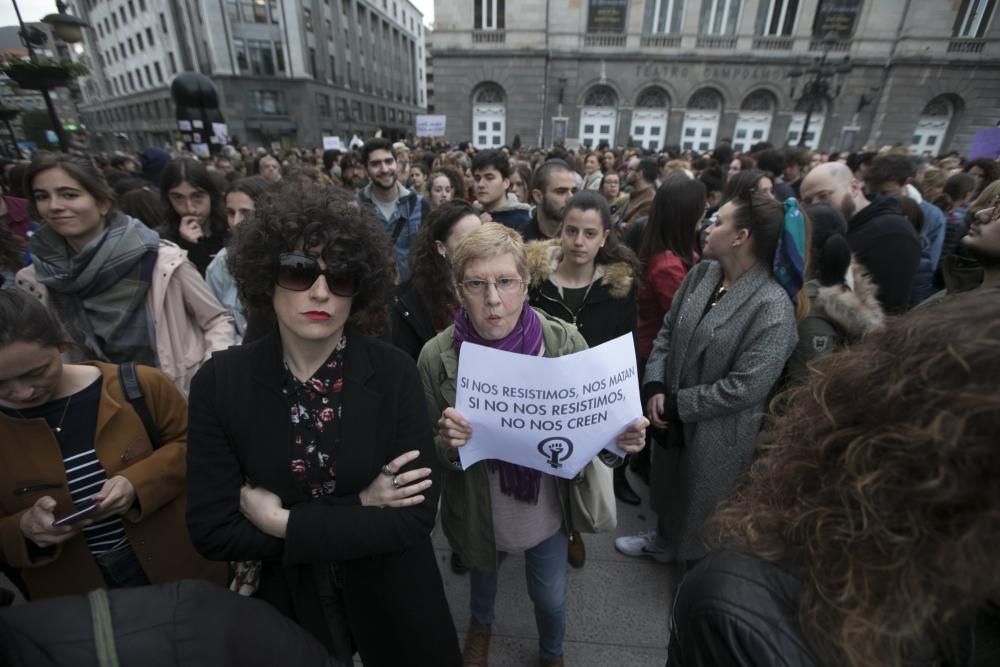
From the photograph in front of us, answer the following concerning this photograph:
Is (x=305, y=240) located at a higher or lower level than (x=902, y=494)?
higher

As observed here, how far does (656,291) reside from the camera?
3.16 meters

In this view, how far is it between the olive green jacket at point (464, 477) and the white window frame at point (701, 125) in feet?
103

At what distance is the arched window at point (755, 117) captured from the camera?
28.4 metres

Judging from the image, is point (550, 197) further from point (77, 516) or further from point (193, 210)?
Answer: point (77, 516)

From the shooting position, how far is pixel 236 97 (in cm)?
3438

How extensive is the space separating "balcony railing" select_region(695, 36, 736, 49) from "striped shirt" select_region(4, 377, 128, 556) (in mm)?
34299

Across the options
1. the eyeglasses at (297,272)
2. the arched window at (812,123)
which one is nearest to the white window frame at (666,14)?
the arched window at (812,123)

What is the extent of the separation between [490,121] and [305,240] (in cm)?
2968

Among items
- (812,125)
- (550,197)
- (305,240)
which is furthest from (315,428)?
(812,125)

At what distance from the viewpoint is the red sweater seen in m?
3.08

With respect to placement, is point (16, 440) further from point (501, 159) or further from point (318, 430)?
point (501, 159)

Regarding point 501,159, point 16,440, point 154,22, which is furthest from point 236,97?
point 16,440

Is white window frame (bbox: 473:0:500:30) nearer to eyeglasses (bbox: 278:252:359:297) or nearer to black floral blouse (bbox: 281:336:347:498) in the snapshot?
eyeglasses (bbox: 278:252:359:297)

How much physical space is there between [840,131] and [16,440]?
123 feet
